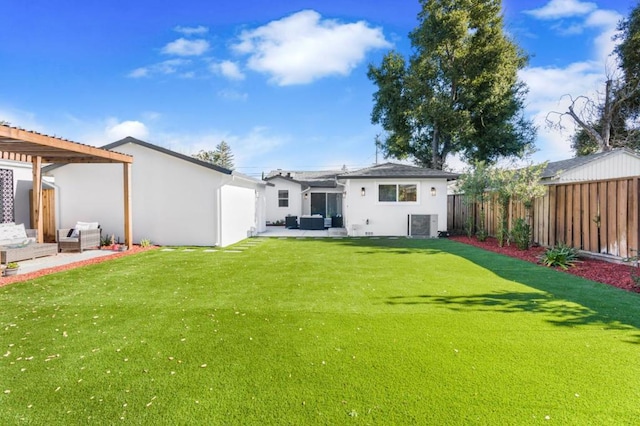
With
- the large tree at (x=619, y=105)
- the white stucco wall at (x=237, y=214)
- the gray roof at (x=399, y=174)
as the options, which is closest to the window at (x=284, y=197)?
the white stucco wall at (x=237, y=214)

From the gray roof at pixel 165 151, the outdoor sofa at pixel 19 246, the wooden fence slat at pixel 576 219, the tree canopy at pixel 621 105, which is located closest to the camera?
the outdoor sofa at pixel 19 246

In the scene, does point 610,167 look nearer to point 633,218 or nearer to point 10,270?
point 633,218

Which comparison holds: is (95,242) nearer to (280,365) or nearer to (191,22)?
(191,22)

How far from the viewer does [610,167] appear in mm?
15312

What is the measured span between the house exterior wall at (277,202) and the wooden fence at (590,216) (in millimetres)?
13755

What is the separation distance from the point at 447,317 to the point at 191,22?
14.2 metres

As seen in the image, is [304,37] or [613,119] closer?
[304,37]

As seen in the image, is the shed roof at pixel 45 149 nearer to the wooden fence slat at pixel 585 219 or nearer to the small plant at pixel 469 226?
the wooden fence slat at pixel 585 219

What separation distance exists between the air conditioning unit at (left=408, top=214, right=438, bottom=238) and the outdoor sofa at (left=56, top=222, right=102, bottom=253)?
1232 centimetres

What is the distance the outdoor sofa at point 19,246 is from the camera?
8.09 meters

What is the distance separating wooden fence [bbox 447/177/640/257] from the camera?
24.4ft

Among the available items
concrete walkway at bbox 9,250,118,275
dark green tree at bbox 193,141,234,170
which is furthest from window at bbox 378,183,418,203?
dark green tree at bbox 193,141,234,170

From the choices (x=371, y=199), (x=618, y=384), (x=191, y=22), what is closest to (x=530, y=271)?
(x=618, y=384)

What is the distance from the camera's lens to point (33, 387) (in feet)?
9.43
